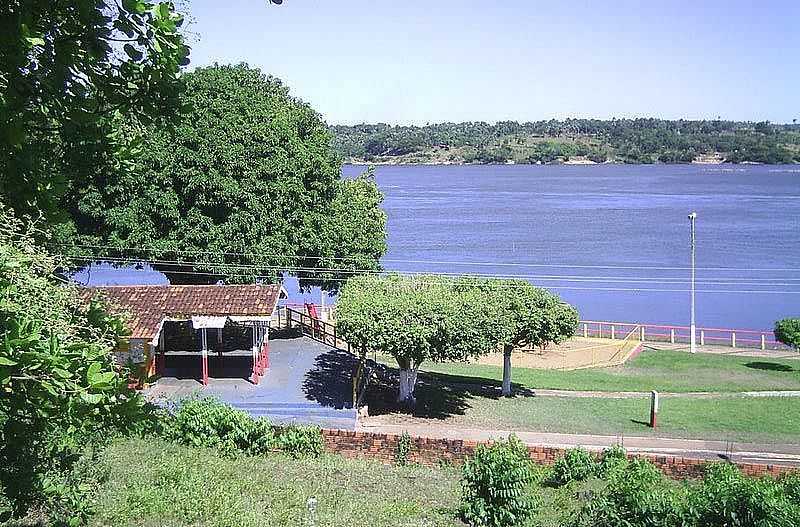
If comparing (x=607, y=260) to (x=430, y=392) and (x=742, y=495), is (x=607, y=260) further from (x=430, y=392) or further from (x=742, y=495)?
(x=742, y=495)

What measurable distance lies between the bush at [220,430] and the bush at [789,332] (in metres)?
22.7

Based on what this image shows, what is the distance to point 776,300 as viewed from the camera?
57.4 metres

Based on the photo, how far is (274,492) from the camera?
45.7 feet

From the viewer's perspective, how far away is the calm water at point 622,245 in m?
54.2

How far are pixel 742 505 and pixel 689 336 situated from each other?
31629mm

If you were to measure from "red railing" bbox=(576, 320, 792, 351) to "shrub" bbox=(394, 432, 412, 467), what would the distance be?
20.9 m

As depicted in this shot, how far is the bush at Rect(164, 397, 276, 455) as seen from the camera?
17062 mm

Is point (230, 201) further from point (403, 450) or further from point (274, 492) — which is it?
point (274, 492)

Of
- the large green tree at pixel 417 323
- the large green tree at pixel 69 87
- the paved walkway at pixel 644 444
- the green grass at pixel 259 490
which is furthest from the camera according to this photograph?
the large green tree at pixel 417 323

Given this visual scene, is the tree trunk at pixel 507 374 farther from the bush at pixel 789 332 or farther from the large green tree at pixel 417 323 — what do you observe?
the bush at pixel 789 332

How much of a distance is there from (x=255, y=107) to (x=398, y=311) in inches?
455

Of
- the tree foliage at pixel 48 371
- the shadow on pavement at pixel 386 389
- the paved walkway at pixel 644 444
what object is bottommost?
the paved walkway at pixel 644 444

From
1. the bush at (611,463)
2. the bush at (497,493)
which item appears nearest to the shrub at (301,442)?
the bush at (497,493)

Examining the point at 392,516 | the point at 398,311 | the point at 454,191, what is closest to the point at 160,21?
the point at 392,516
